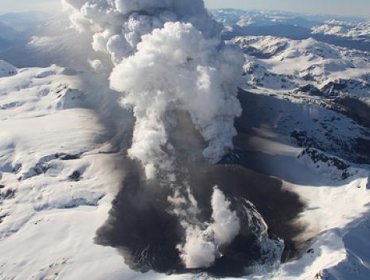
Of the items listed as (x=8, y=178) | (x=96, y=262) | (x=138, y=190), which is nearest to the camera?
(x=96, y=262)

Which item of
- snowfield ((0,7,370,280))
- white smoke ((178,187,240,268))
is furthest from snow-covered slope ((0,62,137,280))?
white smoke ((178,187,240,268))

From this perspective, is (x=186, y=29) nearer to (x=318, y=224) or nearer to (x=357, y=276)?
(x=318, y=224)

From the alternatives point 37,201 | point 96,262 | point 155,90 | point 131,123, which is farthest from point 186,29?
point 96,262

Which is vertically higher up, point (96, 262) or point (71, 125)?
point (96, 262)

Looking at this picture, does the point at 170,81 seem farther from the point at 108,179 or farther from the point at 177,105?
the point at 108,179

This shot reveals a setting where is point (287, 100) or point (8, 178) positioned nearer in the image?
point (8, 178)

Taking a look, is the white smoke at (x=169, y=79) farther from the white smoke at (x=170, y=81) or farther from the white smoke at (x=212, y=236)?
the white smoke at (x=212, y=236)

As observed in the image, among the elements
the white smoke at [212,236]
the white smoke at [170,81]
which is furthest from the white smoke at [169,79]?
the white smoke at [212,236]
